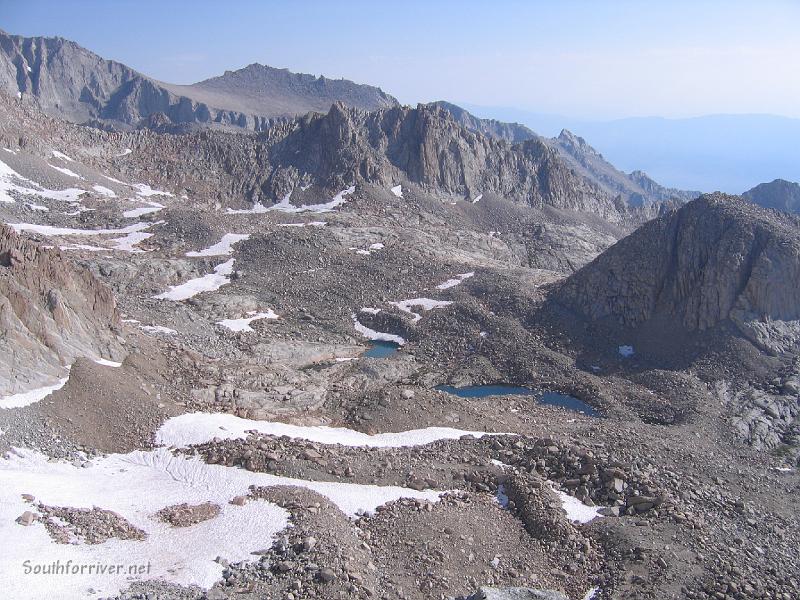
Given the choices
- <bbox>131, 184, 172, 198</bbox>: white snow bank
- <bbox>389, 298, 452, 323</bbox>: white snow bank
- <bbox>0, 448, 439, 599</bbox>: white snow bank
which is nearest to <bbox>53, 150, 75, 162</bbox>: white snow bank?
<bbox>131, 184, 172, 198</bbox>: white snow bank

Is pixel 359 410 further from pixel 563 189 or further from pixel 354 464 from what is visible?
pixel 563 189

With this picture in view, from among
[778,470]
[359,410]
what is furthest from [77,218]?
[778,470]

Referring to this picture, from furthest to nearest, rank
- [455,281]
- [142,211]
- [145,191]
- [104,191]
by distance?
[145,191]
[104,191]
[142,211]
[455,281]

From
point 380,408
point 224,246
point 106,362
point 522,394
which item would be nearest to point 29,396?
point 106,362

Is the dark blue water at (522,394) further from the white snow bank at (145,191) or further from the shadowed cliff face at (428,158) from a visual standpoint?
the white snow bank at (145,191)

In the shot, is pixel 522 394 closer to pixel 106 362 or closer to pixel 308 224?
pixel 106 362
